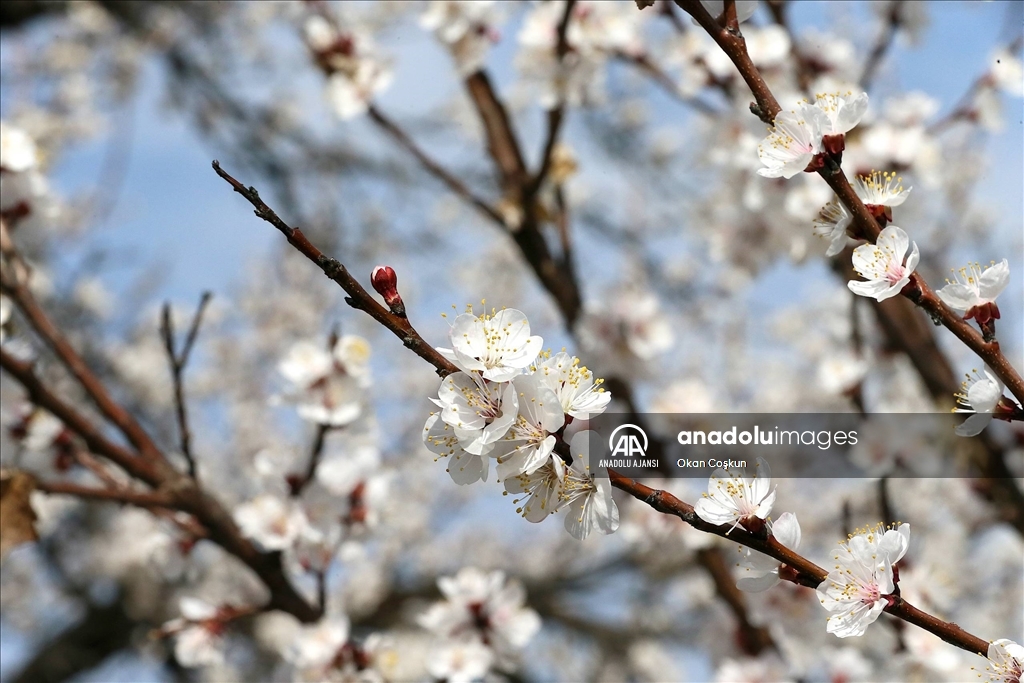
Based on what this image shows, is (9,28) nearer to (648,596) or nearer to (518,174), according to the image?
(518,174)

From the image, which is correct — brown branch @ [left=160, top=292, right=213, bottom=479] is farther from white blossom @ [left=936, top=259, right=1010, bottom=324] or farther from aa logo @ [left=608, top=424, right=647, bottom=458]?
white blossom @ [left=936, top=259, right=1010, bottom=324]

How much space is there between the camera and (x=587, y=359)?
2543 millimetres

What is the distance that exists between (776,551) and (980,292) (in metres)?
0.40

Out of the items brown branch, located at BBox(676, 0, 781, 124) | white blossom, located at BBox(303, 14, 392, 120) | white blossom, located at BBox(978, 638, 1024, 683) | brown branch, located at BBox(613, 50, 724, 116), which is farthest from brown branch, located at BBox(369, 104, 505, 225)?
white blossom, located at BBox(978, 638, 1024, 683)

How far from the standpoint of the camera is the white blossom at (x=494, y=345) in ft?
2.85

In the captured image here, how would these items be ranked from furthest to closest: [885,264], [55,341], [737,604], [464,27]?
[464,27]
[737,604]
[55,341]
[885,264]

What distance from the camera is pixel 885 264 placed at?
97 cm

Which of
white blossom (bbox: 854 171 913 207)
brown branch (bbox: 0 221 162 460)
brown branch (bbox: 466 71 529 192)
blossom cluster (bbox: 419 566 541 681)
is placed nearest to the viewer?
white blossom (bbox: 854 171 913 207)

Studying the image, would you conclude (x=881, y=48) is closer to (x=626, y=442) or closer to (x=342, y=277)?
(x=626, y=442)

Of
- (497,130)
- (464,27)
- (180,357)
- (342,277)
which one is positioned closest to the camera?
(342,277)

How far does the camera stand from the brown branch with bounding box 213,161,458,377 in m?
0.84

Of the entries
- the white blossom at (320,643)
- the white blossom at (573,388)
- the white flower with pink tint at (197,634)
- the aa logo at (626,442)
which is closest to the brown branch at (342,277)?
the white blossom at (573,388)

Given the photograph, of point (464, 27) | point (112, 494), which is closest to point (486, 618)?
point (112, 494)

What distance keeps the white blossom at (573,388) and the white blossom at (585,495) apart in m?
0.03
